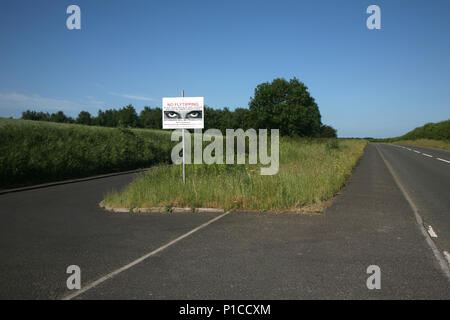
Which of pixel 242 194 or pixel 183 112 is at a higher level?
pixel 183 112

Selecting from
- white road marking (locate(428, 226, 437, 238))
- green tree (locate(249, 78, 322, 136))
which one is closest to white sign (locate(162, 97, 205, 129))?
white road marking (locate(428, 226, 437, 238))

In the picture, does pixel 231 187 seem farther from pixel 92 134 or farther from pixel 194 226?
pixel 92 134

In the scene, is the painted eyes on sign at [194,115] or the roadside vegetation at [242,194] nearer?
the roadside vegetation at [242,194]

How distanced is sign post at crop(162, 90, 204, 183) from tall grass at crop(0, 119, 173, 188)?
9009mm

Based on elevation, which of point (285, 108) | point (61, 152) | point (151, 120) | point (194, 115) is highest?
point (151, 120)

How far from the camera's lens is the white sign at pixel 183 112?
9.94 m

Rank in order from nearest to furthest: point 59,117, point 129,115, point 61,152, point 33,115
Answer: point 61,152, point 33,115, point 129,115, point 59,117

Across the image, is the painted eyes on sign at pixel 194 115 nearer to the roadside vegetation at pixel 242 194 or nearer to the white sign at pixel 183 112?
the white sign at pixel 183 112

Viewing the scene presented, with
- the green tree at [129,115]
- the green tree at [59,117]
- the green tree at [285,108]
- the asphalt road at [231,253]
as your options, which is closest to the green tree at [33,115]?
the green tree at [59,117]

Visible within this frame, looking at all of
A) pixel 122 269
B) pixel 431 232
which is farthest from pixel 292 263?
pixel 431 232

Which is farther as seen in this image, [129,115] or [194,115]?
[129,115]

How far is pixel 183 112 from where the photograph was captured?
10.0 metres

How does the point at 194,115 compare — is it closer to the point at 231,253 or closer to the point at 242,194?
the point at 242,194

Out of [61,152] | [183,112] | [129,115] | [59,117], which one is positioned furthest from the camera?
[59,117]
